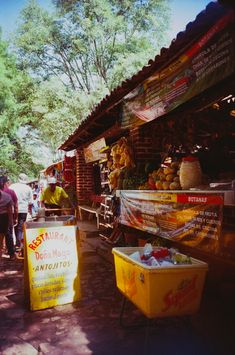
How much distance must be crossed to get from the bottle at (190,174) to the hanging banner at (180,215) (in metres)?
0.23

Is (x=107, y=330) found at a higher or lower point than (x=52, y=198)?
lower

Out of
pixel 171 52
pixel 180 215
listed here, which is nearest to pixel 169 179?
pixel 180 215

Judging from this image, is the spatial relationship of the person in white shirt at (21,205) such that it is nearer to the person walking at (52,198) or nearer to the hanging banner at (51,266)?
the person walking at (52,198)

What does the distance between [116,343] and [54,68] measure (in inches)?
1089

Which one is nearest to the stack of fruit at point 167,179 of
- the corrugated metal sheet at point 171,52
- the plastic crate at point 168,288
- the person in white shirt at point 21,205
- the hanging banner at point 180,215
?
the hanging banner at point 180,215

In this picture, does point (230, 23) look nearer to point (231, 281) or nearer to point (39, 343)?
point (231, 281)

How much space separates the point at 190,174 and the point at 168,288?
6.56 feet

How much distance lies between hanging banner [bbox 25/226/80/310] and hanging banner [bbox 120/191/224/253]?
1410mm

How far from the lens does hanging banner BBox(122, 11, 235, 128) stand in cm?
355

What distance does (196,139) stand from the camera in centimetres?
672

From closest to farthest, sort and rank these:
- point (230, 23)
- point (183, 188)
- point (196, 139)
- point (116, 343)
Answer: point (230, 23)
point (116, 343)
point (183, 188)
point (196, 139)

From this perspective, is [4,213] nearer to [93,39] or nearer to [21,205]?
[21,205]

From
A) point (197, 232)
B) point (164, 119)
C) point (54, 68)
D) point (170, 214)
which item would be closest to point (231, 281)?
point (197, 232)

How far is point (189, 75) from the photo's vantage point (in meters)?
4.31
